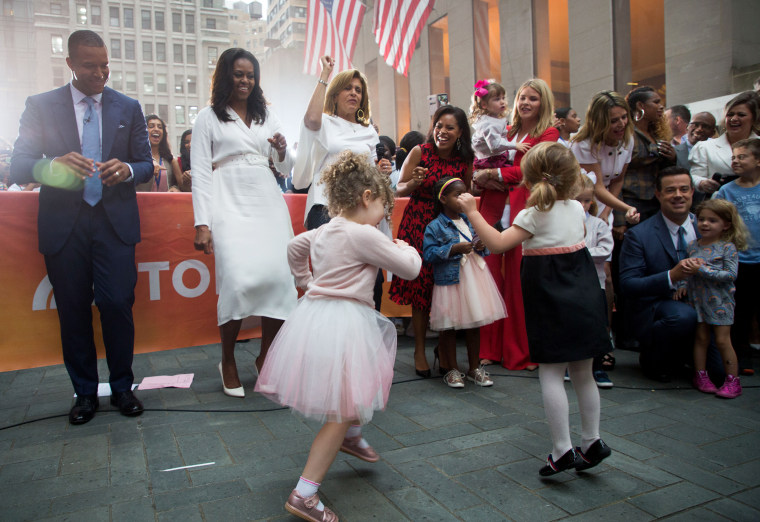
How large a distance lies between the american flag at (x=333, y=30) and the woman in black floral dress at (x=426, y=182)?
4.28 metres

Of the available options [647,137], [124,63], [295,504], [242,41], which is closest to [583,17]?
[647,137]

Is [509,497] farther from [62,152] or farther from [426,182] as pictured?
[62,152]

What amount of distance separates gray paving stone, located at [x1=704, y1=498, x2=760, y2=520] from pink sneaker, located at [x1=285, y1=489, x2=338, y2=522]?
1.61 meters

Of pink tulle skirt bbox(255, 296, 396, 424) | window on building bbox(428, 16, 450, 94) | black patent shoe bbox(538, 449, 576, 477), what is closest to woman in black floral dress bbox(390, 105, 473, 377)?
black patent shoe bbox(538, 449, 576, 477)

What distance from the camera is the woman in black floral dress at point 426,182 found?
4531 mm

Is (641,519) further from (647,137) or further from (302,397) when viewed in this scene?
(647,137)

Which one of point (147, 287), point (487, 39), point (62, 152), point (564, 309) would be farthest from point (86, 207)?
point (487, 39)

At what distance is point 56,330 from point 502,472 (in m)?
3.63

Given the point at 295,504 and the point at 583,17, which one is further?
the point at 583,17

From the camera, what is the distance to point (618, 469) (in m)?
2.77

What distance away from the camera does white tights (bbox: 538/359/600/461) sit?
264 cm

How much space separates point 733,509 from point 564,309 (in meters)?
1.07

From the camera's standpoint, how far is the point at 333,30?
9289mm

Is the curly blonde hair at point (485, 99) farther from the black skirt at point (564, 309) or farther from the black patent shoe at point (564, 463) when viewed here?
the black patent shoe at point (564, 463)
